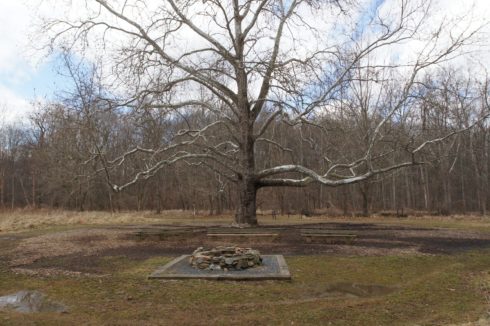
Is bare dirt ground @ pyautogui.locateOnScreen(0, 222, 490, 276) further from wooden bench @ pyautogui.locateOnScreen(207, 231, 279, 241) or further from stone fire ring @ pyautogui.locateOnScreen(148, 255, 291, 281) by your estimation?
stone fire ring @ pyautogui.locateOnScreen(148, 255, 291, 281)

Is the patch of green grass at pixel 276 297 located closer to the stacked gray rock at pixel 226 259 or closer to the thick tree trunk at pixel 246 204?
the stacked gray rock at pixel 226 259

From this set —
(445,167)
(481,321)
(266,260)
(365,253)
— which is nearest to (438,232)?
(365,253)

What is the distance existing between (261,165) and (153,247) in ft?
81.8

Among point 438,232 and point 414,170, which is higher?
point 414,170

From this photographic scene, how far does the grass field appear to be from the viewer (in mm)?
6488

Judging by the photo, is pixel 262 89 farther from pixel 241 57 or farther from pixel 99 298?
pixel 99 298

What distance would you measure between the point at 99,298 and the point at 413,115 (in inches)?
908

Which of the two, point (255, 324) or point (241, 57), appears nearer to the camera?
point (255, 324)

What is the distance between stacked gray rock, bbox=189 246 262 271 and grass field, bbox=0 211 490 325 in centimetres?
88

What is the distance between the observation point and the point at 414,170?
46.0 metres

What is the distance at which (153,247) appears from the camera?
13516mm

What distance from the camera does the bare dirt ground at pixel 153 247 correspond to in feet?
36.0

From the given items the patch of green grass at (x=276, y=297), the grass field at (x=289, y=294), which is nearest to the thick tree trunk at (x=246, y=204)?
the grass field at (x=289, y=294)

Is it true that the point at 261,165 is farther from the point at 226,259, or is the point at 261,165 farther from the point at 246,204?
the point at 226,259
